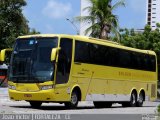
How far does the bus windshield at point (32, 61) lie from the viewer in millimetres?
22000

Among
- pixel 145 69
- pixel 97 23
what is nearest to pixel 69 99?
pixel 145 69

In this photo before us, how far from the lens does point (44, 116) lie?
17.5 m

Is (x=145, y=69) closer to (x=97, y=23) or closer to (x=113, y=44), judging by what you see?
(x=113, y=44)

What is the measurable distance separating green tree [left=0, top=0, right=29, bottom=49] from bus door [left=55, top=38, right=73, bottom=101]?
39.2 meters

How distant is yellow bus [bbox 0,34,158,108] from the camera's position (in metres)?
22.0

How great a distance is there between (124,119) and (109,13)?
76.2ft

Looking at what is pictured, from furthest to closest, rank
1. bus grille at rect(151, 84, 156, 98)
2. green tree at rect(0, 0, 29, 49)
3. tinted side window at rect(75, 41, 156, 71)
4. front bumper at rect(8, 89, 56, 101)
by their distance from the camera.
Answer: green tree at rect(0, 0, 29, 49) → bus grille at rect(151, 84, 156, 98) → tinted side window at rect(75, 41, 156, 71) → front bumper at rect(8, 89, 56, 101)

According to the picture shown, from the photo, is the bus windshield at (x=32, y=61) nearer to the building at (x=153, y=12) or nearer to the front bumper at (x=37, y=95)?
the front bumper at (x=37, y=95)

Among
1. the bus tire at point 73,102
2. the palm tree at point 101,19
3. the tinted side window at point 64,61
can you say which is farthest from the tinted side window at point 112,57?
the palm tree at point 101,19

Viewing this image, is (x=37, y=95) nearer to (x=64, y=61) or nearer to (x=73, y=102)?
(x=64, y=61)

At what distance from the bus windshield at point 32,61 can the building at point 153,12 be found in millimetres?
74613

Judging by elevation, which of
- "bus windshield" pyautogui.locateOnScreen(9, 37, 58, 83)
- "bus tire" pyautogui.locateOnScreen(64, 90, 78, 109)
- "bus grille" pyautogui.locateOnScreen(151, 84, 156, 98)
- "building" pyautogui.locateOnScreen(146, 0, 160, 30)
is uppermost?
"building" pyautogui.locateOnScreen(146, 0, 160, 30)

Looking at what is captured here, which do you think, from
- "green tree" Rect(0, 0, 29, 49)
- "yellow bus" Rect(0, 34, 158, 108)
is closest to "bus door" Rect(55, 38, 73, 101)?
"yellow bus" Rect(0, 34, 158, 108)

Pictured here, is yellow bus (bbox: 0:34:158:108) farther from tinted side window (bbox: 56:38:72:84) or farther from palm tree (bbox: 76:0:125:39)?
palm tree (bbox: 76:0:125:39)
